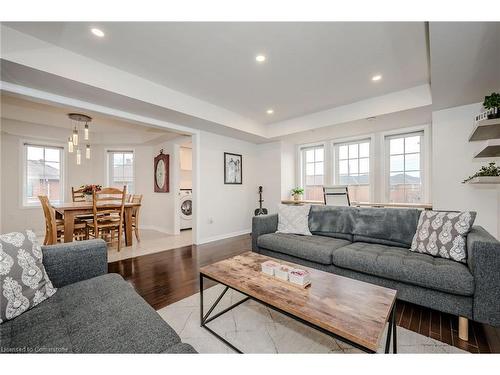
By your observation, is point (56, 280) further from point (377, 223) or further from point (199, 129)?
point (199, 129)

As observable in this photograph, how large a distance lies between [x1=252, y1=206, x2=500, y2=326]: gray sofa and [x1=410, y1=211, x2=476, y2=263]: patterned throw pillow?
2.9 inches

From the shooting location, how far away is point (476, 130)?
236 cm

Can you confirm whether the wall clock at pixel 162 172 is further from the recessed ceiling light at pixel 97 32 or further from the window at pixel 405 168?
the window at pixel 405 168

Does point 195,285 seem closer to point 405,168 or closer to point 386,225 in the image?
point 386,225

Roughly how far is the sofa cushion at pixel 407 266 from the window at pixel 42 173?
639 centimetres

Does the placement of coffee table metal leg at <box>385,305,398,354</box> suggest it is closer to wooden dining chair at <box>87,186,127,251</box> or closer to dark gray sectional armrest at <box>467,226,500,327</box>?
dark gray sectional armrest at <box>467,226,500,327</box>

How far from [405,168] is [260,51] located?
3626mm

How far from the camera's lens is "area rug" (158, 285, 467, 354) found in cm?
147

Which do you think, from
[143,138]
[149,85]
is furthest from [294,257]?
[143,138]

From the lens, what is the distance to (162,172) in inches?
222

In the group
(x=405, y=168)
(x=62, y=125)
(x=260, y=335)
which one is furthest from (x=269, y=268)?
(x=62, y=125)

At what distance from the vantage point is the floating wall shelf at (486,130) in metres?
2.13

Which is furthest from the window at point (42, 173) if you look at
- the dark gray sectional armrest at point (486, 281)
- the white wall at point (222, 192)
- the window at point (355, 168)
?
the dark gray sectional armrest at point (486, 281)

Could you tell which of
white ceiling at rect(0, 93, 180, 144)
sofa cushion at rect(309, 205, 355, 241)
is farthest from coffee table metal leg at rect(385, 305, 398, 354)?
white ceiling at rect(0, 93, 180, 144)
